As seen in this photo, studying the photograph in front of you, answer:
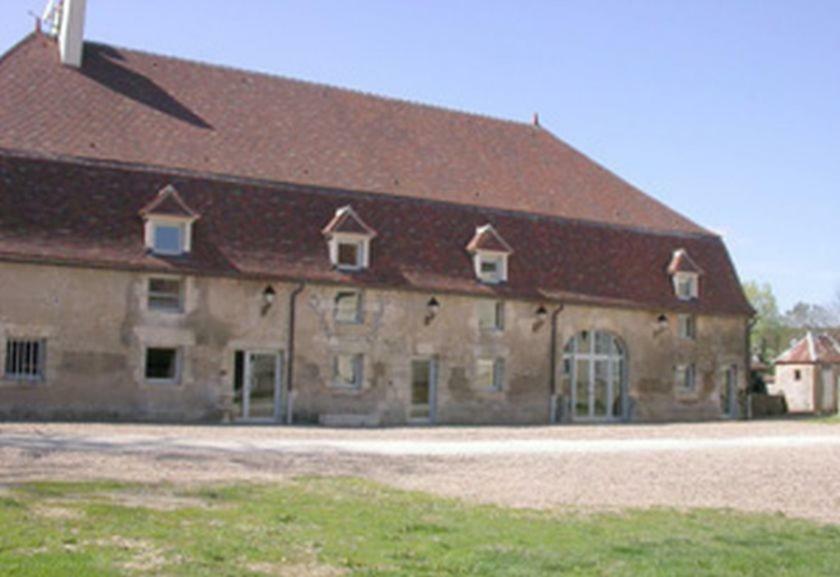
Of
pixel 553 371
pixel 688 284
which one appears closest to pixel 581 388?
pixel 553 371

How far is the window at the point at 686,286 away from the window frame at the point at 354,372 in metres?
11.4

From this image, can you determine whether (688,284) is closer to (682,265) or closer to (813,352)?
(682,265)

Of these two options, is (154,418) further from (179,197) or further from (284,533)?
(284,533)

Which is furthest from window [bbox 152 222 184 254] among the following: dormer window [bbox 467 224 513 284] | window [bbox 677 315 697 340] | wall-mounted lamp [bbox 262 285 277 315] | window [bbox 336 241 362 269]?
window [bbox 677 315 697 340]

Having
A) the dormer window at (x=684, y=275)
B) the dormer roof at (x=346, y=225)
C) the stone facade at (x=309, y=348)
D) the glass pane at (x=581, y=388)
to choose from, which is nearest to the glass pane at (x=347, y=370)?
the stone facade at (x=309, y=348)

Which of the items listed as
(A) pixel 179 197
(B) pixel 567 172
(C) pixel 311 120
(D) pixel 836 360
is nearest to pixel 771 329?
(D) pixel 836 360

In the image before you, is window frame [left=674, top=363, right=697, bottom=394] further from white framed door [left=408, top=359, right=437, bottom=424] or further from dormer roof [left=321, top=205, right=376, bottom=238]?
dormer roof [left=321, top=205, right=376, bottom=238]

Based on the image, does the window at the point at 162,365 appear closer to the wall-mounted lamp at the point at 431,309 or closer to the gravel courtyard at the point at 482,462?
the gravel courtyard at the point at 482,462

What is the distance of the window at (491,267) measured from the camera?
31328mm

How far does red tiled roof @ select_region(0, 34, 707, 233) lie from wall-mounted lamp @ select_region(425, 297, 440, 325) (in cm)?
339

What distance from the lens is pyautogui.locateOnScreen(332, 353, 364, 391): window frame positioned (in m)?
Answer: 29.1

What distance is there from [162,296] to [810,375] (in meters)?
29.0

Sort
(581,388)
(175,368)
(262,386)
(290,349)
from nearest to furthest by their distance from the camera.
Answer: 1. (175,368)
2. (262,386)
3. (290,349)
4. (581,388)

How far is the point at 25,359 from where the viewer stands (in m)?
25.5
